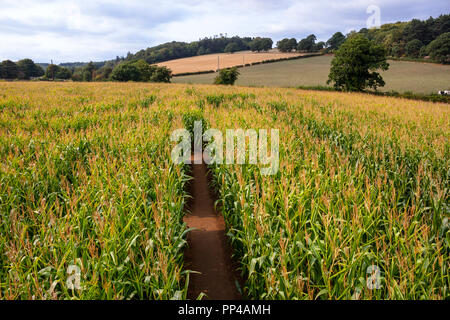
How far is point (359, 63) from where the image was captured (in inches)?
1289

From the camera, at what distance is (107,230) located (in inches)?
120

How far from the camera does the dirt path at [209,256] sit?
356 cm

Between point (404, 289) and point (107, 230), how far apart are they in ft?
10.3

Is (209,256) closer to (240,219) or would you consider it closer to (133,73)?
(240,219)

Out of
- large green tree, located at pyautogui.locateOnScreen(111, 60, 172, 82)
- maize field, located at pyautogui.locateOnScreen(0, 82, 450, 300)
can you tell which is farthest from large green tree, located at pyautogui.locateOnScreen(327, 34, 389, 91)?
large green tree, located at pyautogui.locateOnScreen(111, 60, 172, 82)

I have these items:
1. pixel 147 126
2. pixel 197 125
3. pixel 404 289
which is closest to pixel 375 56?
pixel 197 125

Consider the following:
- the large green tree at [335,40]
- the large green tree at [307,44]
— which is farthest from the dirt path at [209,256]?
the large green tree at [335,40]
